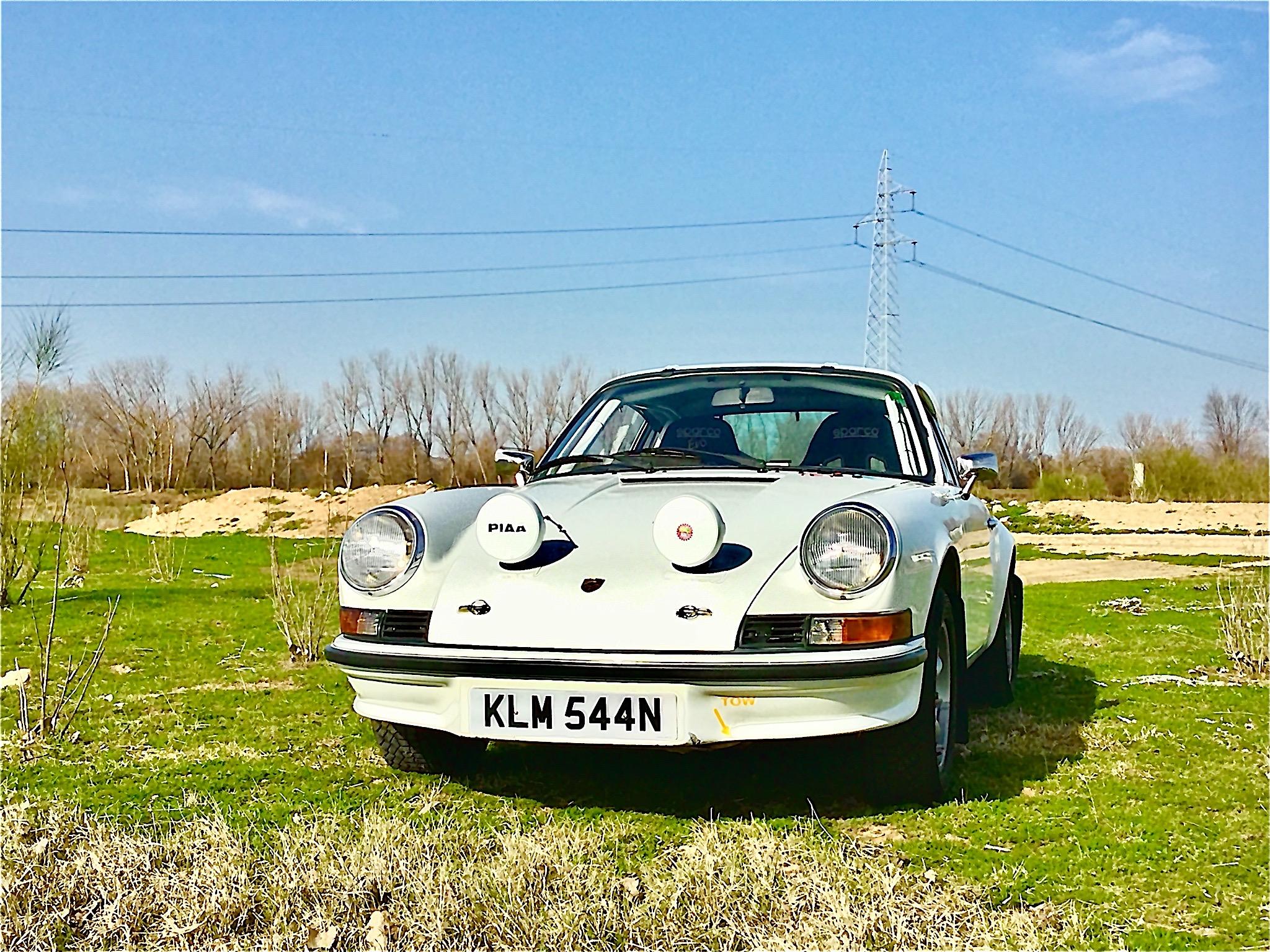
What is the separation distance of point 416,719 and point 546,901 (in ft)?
3.03

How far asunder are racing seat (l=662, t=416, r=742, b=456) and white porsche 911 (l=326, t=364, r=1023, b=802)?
1.01 ft

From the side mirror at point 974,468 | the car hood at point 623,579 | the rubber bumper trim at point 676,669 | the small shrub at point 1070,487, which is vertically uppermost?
the small shrub at point 1070,487

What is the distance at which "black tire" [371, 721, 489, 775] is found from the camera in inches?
167

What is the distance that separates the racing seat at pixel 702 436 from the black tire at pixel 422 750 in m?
1.47

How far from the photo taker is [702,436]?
4988mm

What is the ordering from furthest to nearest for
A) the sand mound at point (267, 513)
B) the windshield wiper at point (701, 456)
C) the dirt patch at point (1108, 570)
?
the sand mound at point (267, 513) < the dirt patch at point (1108, 570) < the windshield wiper at point (701, 456)

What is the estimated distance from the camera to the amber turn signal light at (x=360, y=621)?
382 cm

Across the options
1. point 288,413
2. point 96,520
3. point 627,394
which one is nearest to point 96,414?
point 288,413

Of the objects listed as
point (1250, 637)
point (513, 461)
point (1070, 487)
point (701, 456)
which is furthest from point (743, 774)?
point (1070, 487)

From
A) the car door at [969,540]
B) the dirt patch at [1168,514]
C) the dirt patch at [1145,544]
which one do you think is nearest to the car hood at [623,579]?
the car door at [969,540]

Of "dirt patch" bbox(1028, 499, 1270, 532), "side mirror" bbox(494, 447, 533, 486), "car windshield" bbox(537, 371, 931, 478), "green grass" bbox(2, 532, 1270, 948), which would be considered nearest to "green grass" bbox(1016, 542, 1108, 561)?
"dirt patch" bbox(1028, 499, 1270, 532)

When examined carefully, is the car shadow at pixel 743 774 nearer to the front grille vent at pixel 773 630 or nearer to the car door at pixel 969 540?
the front grille vent at pixel 773 630

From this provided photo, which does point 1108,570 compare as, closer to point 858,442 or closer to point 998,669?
point 998,669

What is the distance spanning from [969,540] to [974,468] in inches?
22.1
